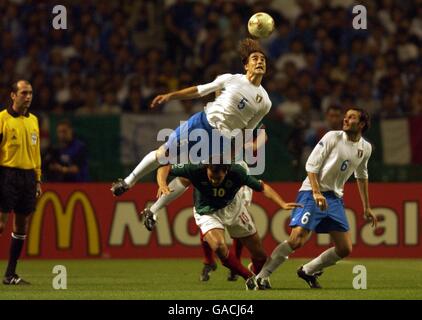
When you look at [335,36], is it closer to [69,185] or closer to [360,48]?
[360,48]

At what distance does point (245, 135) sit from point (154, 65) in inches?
304

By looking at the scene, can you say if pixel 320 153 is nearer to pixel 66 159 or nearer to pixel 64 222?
pixel 66 159

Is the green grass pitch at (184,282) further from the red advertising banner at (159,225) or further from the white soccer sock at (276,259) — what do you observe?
the red advertising banner at (159,225)

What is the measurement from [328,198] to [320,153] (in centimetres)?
54

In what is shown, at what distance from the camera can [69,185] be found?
19.9 meters

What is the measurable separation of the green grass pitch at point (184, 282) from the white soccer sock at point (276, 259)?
231mm

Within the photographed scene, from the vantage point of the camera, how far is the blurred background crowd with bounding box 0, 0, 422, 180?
72.0ft

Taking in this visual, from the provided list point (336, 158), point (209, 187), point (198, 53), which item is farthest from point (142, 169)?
point (198, 53)

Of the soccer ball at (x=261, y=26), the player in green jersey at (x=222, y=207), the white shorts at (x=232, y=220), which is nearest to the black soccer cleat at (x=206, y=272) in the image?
Result: the player in green jersey at (x=222, y=207)

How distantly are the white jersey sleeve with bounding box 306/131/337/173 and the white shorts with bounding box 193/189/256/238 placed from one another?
945 millimetres

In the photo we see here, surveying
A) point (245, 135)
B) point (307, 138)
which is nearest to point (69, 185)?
point (307, 138)

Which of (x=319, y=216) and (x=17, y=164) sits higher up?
(x=17, y=164)

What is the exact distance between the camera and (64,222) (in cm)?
1978

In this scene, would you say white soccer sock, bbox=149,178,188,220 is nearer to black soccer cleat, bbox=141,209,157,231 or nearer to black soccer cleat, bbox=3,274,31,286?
black soccer cleat, bbox=141,209,157,231
